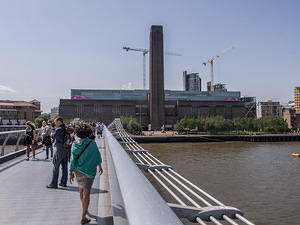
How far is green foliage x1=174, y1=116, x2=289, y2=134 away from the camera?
66.2 meters

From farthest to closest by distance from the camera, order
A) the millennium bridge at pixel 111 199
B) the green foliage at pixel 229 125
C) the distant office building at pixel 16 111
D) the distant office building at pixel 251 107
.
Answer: the distant office building at pixel 251 107 → the distant office building at pixel 16 111 → the green foliage at pixel 229 125 → the millennium bridge at pixel 111 199

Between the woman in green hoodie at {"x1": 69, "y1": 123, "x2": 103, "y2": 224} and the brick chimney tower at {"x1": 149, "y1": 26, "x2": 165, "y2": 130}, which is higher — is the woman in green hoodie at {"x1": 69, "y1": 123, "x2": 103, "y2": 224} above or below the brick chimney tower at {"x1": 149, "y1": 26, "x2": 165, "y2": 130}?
below

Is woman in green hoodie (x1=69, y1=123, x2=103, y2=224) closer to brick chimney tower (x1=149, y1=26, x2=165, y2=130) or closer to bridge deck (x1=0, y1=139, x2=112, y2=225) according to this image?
bridge deck (x1=0, y1=139, x2=112, y2=225)

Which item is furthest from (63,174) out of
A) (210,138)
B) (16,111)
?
(16,111)

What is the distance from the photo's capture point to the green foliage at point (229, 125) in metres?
66.2

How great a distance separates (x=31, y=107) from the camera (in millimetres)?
104500

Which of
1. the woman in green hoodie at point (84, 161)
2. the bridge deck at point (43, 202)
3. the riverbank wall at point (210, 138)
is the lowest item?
the riverbank wall at point (210, 138)

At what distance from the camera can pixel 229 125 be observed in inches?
2675

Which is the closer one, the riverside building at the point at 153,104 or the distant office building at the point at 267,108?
the riverside building at the point at 153,104

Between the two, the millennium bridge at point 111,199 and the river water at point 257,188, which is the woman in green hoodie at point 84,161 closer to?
the millennium bridge at point 111,199

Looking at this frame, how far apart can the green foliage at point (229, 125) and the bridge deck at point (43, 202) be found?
61481mm

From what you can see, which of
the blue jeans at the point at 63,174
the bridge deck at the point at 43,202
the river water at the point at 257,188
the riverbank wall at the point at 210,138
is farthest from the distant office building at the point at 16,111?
the blue jeans at the point at 63,174

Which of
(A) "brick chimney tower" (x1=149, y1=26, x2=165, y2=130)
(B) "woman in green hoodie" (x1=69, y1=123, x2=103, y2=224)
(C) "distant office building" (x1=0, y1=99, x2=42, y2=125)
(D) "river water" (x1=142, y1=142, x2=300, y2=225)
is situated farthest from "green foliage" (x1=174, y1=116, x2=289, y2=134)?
(B) "woman in green hoodie" (x1=69, y1=123, x2=103, y2=224)

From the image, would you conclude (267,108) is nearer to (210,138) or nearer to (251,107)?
(251,107)
